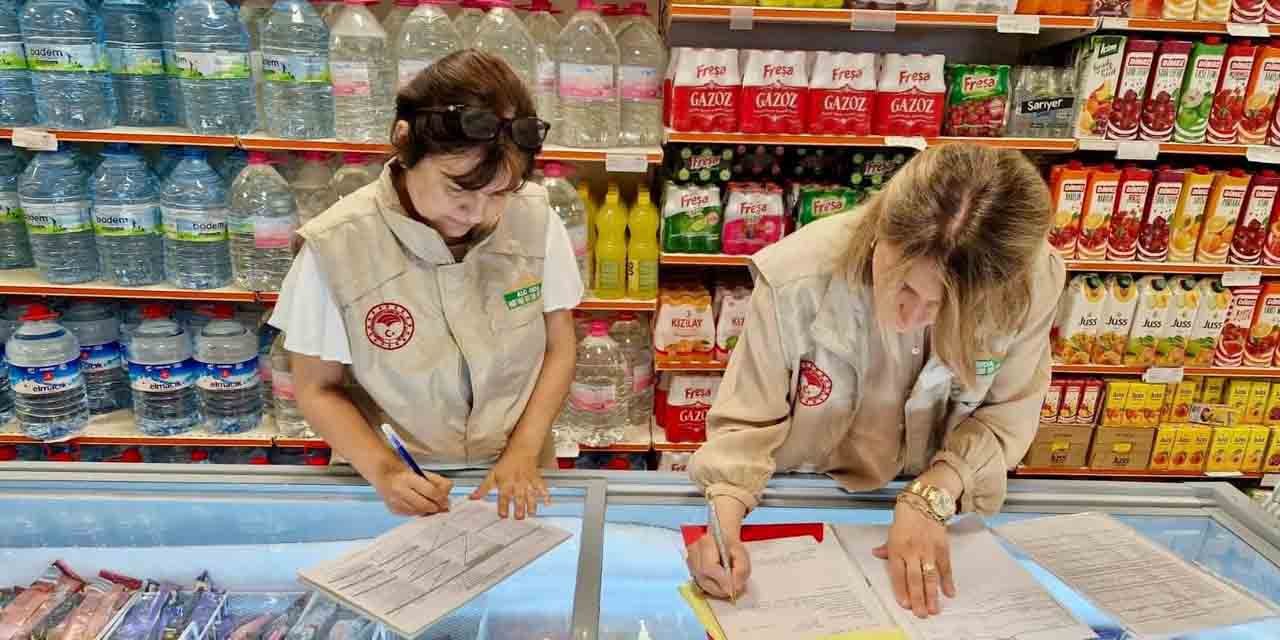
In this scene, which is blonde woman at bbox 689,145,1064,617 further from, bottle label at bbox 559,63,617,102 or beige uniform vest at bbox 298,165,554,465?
bottle label at bbox 559,63,617,102

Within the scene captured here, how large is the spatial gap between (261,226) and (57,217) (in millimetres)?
789

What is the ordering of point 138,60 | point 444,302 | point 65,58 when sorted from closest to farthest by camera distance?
point 444,302, point 65,58, point 138,60

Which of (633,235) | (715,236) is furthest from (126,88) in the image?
(715,236)

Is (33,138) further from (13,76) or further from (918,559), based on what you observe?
(918,559)

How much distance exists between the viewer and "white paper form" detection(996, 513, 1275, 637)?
1.19m

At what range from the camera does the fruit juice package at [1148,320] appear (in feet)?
11.3

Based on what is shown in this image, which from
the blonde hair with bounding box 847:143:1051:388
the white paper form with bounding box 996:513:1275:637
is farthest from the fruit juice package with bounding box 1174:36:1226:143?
the blonde hair with bounding box 847:143:1051:388

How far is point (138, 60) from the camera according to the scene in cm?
305

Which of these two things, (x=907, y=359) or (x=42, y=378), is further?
(x=42, y=378)

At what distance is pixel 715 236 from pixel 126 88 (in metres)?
2.42

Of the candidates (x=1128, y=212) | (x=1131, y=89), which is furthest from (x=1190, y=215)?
(x=1131, y=89)

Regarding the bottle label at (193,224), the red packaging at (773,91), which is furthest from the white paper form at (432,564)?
the bottle label at (193,224)

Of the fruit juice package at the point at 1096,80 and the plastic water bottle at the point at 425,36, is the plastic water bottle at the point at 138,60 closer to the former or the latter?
the plastic water bottle at the point at 425,36

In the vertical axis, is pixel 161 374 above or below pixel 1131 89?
below
